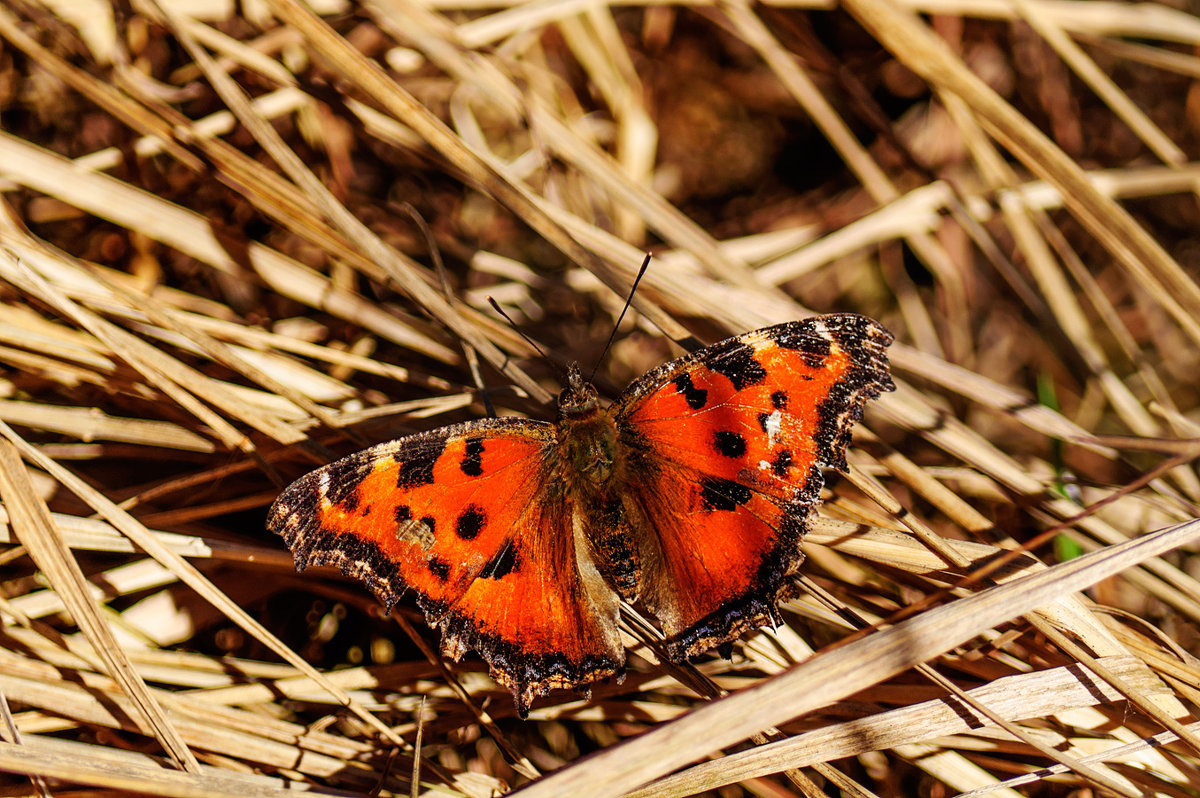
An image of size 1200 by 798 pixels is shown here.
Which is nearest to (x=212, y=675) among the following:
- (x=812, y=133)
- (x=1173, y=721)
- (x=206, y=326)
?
(x=206, y=326)

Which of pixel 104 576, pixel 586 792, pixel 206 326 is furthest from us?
pixel 206 326

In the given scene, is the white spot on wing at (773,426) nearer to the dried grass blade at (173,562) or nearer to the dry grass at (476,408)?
the dry grass at (476,408)

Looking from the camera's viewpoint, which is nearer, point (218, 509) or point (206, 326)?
point (218, 509)

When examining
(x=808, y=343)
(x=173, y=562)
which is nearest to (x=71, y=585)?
(x=173, y=562)

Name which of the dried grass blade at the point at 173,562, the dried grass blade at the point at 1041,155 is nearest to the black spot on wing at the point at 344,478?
the dried grass blade at the point at 173,562

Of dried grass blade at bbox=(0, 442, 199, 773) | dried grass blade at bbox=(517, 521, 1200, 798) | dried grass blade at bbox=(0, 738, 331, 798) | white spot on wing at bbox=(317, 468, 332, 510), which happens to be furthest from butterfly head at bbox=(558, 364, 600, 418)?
dried grass blade at bbox=(0, 442, 199, 773)

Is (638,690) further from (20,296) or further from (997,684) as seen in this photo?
(20,296)

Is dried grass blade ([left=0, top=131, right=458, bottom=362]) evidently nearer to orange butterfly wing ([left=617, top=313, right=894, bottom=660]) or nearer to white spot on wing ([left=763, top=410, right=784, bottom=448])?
orange butterfly wing ([left=617, top=313, right=894, bottom=660])

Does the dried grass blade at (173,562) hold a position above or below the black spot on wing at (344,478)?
below
